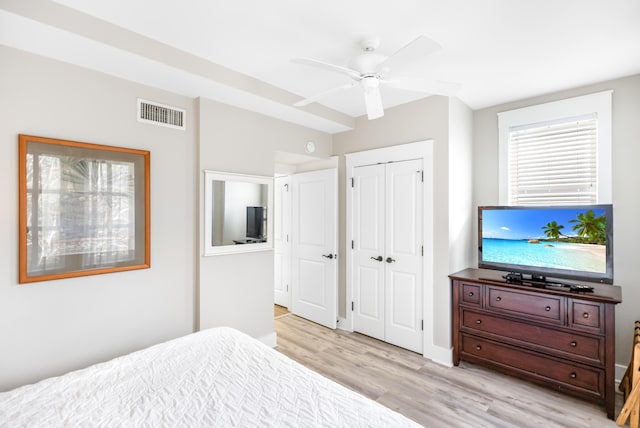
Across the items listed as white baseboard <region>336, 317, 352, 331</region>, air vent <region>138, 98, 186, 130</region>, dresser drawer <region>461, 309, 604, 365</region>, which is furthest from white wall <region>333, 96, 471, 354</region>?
air vent <region>138, 98, 186, 130</region>

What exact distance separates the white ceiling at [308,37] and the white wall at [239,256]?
30 cm

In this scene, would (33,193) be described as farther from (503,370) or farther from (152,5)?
(503,370)

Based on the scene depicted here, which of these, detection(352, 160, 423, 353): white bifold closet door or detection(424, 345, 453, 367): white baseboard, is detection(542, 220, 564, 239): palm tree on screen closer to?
detection(352, 160, 423, 353): white bifold closet door

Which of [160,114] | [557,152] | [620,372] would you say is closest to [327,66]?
[160,114]

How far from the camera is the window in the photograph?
274 cm

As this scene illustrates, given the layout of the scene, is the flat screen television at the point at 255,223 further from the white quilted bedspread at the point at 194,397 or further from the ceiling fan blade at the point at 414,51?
the ceiling fan blade at the point at 414,51

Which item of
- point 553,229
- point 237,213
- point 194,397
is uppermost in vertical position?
point 237,213

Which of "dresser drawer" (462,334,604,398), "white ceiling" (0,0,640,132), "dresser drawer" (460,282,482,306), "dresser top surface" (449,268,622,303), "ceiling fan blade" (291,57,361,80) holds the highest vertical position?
"white ceiling" (0,0,640,132)

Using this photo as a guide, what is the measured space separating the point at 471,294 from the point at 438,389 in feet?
2.95

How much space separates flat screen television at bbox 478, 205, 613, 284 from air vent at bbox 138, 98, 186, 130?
3.01 metres

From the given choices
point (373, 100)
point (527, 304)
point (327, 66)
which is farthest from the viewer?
point (527, 304)

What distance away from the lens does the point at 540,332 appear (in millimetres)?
2535

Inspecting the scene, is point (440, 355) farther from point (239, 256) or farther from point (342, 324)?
point (239, 256)

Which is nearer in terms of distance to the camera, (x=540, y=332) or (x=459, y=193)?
(x=540, y=332)
